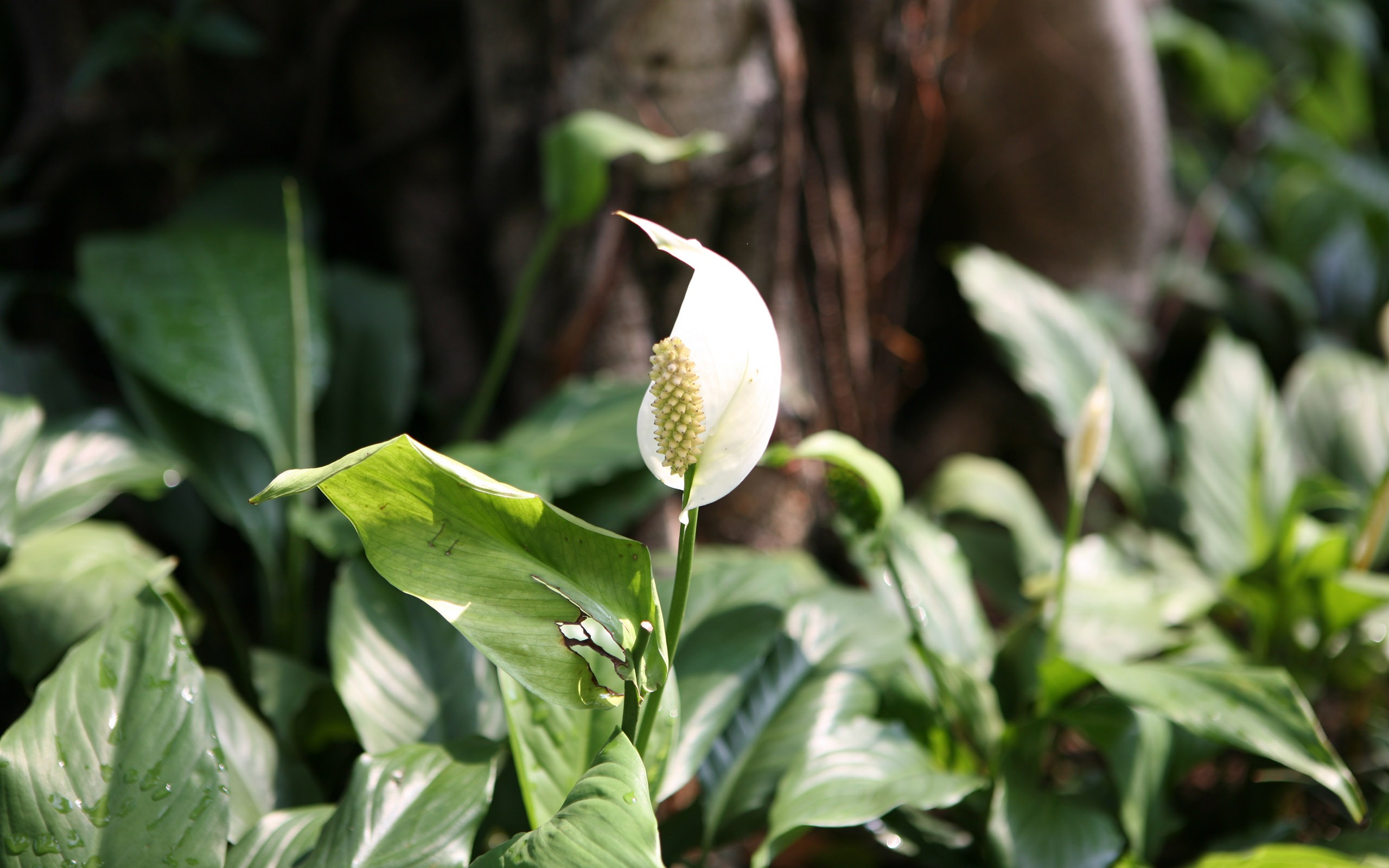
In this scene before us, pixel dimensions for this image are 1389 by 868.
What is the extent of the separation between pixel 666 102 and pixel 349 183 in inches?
25.2

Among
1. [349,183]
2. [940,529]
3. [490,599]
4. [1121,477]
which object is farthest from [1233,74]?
[490,599]

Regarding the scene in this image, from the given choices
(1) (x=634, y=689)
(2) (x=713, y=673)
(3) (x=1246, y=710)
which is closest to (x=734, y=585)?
(2) (x=713, y=673)

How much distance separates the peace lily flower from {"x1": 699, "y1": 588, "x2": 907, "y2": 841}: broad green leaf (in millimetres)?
414

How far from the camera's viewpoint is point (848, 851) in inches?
39.8

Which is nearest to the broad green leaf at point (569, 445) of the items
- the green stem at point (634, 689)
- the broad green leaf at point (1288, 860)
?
the green stem at point (634, 689)

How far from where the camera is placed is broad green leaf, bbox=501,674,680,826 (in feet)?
2.04

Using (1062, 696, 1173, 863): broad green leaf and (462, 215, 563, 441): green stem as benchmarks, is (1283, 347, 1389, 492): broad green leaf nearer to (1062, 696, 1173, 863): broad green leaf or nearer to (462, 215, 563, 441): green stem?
(1062, 696, 1173, 863): broad green leaf

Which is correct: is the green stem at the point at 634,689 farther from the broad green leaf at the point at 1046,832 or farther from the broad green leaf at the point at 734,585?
the broad green leaf at the point at 1046,832

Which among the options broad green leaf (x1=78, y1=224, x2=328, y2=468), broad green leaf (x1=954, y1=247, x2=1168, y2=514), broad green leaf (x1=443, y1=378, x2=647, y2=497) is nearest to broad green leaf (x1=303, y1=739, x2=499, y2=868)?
broad green leaf (x1=443, y1=378, x2=647, y2=497)

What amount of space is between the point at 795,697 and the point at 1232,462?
774mm

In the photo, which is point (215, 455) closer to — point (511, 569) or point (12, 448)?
point (12, 448)

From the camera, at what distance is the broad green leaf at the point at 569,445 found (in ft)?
2.77

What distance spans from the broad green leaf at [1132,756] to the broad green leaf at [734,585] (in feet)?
0.96

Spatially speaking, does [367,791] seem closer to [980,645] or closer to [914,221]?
[980,645]
